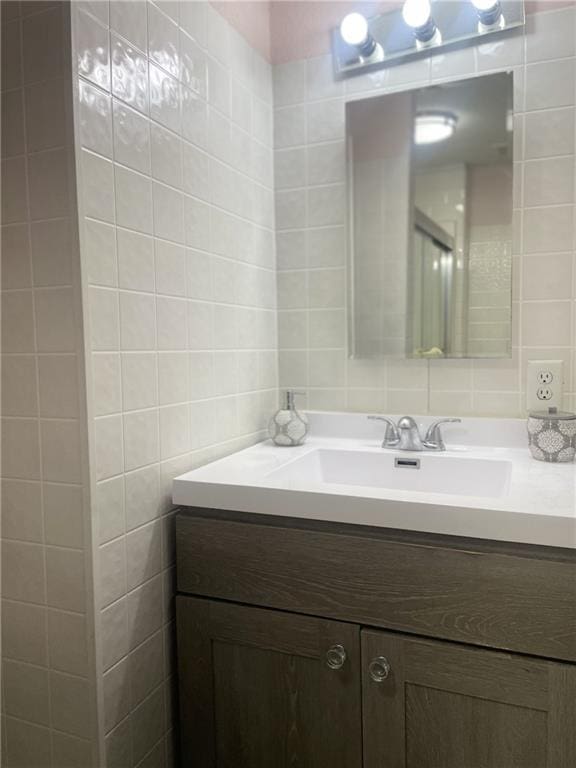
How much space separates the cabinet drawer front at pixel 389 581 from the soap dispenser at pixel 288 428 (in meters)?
0.39

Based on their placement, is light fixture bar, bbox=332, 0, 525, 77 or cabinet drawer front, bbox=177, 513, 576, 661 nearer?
cabinet drawer front, bbox=177, 513, 576, 661

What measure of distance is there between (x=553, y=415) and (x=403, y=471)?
0.36 m

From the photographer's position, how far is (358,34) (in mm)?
1380

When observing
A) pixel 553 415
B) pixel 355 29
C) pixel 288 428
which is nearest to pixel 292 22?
pixel 355 29

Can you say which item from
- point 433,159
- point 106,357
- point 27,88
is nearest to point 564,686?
point 106,357

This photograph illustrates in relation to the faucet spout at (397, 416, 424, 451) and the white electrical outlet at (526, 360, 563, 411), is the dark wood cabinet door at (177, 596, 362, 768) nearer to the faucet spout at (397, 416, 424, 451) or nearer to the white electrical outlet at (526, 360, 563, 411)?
the faucet spout at (397, 416, 424, 451)

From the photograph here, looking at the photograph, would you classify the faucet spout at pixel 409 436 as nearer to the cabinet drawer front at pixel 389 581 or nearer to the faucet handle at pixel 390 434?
the faucet handle at pixel 390 434

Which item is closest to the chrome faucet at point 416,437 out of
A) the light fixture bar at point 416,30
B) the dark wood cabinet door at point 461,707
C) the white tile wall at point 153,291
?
the white tile wall at point 153,291

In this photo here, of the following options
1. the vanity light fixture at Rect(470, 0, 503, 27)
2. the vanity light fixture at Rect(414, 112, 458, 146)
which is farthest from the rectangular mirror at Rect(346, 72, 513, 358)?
the vanity light fixture at Rect(470, 0, 503, 27)

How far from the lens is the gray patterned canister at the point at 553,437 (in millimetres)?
1182

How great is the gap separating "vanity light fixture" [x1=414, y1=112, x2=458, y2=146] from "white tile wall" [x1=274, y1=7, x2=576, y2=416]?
0.10 metres

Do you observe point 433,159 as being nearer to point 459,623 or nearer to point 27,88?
point 27,88

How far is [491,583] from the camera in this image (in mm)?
869

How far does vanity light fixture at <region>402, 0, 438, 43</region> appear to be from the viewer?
4.32 feet
